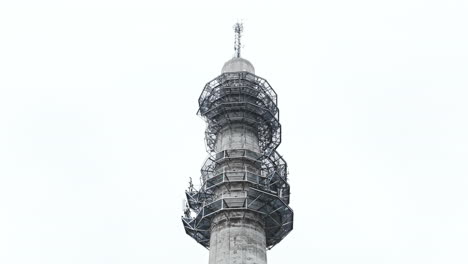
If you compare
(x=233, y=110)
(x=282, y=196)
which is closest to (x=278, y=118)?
(x=233, y=110)

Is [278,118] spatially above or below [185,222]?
above

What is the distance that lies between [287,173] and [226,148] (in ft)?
19.7

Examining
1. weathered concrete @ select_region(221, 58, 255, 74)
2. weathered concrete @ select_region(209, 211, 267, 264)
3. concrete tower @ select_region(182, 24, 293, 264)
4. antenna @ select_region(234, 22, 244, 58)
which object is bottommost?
weathered concrete @ select_region(209, 211, 267, 264)

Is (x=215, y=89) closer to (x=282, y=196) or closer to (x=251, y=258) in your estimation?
(x=282, y=196)

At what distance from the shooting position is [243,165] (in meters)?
49.9

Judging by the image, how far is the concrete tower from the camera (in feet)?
148

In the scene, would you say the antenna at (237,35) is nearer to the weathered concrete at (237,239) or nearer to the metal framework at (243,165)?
the metal framework at (243,165)

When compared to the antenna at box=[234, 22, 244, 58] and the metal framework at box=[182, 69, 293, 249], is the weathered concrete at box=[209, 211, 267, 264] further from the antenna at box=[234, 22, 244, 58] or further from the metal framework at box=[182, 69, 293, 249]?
the antenna at box=[234, 22, 244, 58]

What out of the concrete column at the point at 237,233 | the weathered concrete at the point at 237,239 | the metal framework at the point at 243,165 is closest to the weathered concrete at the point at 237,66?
the metal framework at the point at 243,165

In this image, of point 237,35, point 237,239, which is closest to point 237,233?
point 237,239

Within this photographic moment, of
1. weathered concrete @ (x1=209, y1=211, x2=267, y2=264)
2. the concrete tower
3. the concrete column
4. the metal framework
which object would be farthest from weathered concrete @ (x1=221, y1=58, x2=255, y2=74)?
weathered concrete @ (x1=209, y1=211, x2=267, y2=264)

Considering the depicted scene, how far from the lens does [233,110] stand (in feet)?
179

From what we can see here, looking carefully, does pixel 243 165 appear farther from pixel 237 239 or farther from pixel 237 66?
pixel 237 66

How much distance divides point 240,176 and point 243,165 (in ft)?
5.11
